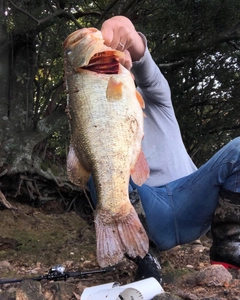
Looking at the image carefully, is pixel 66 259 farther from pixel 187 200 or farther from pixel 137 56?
pixel 137 56

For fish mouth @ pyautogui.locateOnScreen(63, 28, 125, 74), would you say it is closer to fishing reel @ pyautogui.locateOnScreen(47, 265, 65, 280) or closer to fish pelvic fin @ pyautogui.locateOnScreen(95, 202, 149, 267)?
fish pelvic fin @ pyautogui.locateOnScreen(95, 202, 149, 267)

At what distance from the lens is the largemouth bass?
2.00m

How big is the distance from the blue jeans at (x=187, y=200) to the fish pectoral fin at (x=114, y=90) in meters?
0.90

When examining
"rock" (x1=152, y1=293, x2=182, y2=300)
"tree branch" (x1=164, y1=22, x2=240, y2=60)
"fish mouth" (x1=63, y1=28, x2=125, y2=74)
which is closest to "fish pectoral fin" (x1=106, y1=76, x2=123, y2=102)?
"fish mouth" (x1=63, y1=28, x2=125, y2=74)

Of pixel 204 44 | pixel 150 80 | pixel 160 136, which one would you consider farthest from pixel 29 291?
pixel 204 44

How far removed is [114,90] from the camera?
2.06m

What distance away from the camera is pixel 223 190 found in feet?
9.05

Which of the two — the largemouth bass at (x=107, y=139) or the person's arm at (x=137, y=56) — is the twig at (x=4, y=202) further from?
the largemouth bass at (x=107, y=139)

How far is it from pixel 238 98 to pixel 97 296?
6.19m

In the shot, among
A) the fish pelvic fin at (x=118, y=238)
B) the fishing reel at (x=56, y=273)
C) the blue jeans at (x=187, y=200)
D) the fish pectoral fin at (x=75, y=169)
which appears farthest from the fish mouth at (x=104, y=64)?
the fishing reel at (x=56, y=273)

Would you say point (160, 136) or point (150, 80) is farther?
point (160, 136)

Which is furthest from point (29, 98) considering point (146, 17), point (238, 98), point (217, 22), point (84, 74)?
point (238, 98)

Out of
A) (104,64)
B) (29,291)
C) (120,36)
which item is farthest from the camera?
(120,36)

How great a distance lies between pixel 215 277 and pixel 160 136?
3.46 ft
